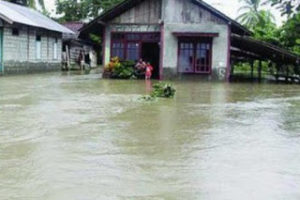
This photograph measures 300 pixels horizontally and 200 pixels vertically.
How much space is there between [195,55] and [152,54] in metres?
4.19

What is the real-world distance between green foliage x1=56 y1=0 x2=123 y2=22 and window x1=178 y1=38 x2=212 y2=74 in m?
24.6

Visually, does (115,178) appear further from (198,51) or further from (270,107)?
(198,51)

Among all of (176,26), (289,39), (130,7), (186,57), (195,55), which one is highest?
(130,7)

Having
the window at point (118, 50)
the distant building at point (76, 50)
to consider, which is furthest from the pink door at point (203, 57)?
the distant building at point (76, 50)

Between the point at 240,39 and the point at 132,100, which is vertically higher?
the point at 240,39

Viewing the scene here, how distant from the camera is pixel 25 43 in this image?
30.2m

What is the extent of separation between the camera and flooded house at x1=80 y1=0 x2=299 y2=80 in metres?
26.6

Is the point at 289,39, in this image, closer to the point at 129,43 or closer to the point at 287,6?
the point at 129,43

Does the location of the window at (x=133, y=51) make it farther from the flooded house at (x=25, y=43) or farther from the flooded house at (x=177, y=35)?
the flooded house at (x=25, y=43)

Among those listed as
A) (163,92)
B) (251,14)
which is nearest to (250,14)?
(251,14)

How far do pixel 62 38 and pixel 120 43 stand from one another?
39.2ft

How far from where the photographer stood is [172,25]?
88.4 ft

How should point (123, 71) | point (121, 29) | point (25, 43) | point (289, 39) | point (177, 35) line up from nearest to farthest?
1. point (177, 35)
2. point (123, 71)
3. point (121, 29)
4. point (25, 43)
5. point (289, 39)

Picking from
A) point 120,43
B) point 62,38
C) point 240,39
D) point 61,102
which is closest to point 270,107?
point 61,102
